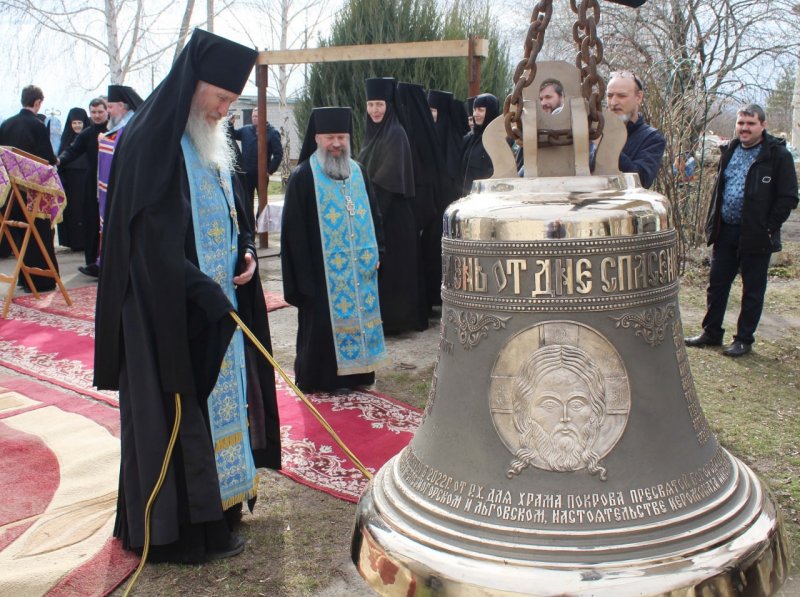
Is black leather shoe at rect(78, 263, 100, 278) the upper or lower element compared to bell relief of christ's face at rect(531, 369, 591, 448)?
lower

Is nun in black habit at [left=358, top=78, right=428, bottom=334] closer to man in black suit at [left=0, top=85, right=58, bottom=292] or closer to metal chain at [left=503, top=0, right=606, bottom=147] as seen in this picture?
man in black suit at [left=0, top=85, right=58, bottom=292]

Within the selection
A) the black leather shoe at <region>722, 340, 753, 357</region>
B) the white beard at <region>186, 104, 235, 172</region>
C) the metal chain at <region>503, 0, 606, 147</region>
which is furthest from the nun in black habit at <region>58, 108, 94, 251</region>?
the metal chain at <region>503, 0, 606, 147</region>

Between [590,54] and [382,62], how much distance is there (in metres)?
12.3

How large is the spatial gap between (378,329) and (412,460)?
4.04 meters

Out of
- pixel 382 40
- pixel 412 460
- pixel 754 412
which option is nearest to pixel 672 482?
pixel 412 460

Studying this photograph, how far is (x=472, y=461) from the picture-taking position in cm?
140

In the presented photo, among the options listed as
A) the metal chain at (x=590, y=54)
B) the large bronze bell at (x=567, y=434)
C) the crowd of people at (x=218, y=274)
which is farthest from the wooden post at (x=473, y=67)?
the large bronze bell at (x=567, y=434)

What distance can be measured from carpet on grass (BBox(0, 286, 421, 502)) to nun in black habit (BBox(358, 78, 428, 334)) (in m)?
1.61

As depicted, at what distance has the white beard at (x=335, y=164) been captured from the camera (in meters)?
5.31

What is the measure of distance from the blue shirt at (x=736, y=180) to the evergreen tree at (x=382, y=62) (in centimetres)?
775

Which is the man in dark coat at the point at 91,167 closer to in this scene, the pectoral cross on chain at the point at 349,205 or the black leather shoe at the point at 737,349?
the pectoral cross on chain at the point at 349,205

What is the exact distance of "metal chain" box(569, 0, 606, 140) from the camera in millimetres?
1382

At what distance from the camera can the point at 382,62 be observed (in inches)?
519

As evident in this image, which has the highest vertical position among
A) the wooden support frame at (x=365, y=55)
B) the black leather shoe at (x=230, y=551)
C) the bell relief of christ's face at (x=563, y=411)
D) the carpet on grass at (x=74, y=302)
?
the wooden support frame at (x=365, y=55)
